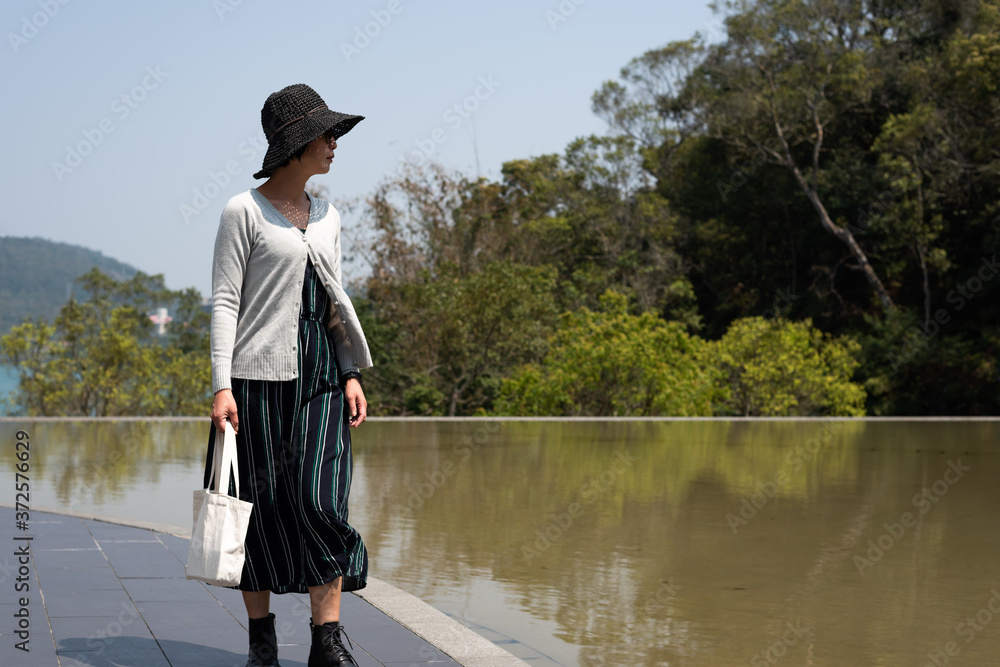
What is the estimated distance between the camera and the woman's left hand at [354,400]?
320 cm

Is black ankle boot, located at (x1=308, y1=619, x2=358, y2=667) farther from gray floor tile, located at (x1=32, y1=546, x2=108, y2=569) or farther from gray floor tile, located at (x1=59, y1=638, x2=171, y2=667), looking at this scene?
gray floor tile, located at (x1=32, y1=546, x2=108, y2=569)

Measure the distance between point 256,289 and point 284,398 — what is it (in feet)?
1.07

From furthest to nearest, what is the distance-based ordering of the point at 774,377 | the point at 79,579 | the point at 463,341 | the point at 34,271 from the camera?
the point at 34,271, the point at 463,341, the point at 774,377, the point at 79,579

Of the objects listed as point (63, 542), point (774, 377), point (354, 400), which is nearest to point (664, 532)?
point (63, 542)

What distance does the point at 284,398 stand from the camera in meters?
A: 3.06

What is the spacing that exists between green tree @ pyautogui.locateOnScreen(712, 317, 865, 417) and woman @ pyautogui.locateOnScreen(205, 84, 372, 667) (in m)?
16.3

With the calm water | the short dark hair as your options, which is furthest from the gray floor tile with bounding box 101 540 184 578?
the short dark hair

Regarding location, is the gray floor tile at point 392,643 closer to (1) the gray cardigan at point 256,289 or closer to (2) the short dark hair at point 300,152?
(1) the gray cardigan at point 256,289

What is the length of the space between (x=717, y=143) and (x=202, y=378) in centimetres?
1764

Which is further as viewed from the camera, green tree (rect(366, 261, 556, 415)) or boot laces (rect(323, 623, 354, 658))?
green tree (rect(366, 261, 556, 415))

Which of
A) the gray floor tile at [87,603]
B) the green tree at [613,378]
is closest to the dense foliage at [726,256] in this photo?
the green tree at [613,378]

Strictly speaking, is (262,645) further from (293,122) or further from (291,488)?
(293,122)

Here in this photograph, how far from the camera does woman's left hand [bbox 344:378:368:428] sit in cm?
320

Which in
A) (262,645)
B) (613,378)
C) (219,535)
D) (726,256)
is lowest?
(262,645)
